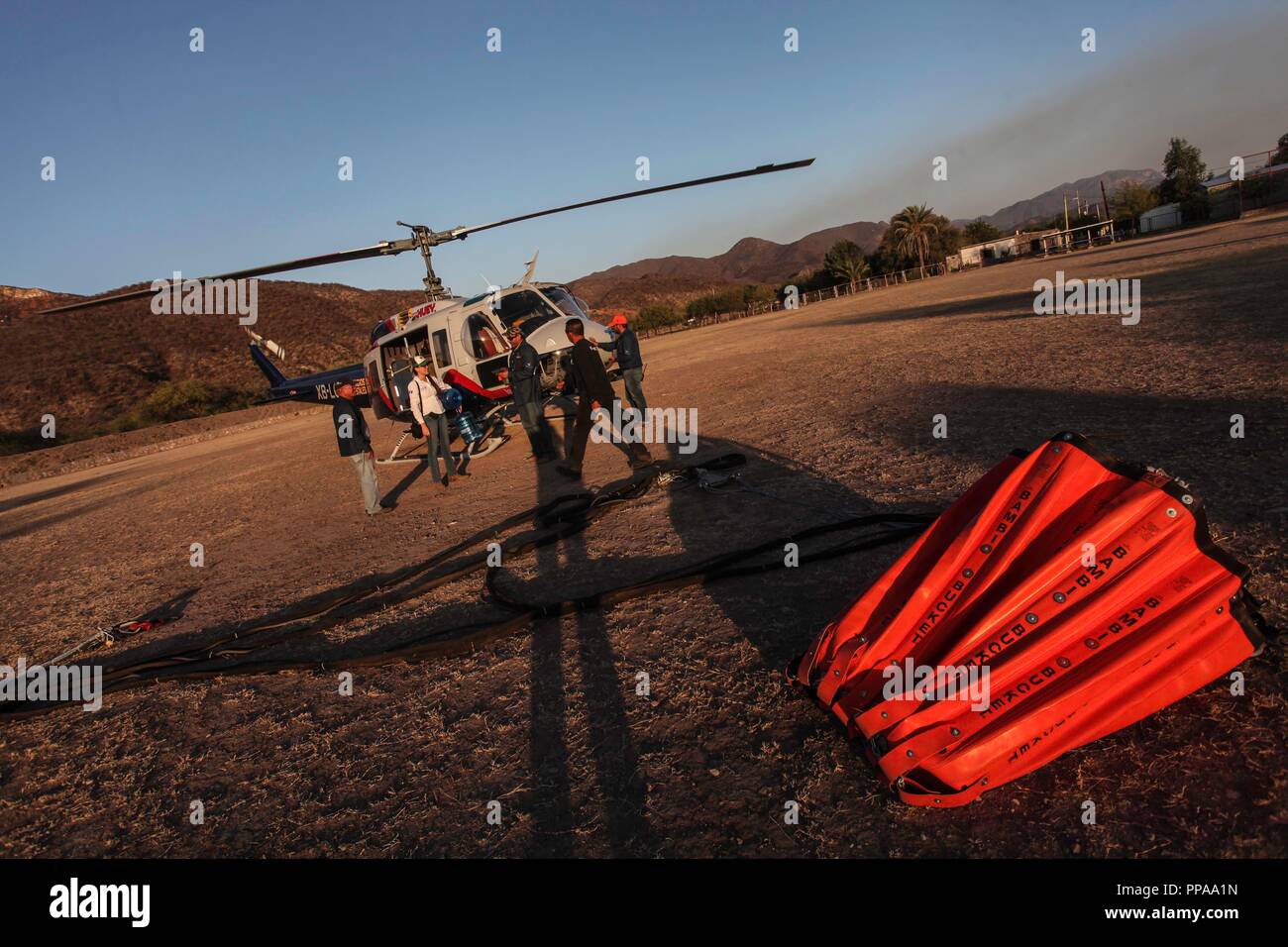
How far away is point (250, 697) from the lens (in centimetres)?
435

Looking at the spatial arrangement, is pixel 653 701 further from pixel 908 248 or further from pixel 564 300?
pixel 908 248

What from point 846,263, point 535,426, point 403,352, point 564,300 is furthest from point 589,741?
point 846,263

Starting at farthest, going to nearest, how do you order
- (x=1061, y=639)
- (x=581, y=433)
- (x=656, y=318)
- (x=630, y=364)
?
(x=656, y=318), (x=630, y=364), (x=581, y=433), (x=1061, y=639)

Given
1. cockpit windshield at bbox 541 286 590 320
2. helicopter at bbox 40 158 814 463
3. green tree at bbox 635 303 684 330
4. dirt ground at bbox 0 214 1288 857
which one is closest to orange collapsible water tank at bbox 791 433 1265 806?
dirt ground at bbox 0 214 1288 857

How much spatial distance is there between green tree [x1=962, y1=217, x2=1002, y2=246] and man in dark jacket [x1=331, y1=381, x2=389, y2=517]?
9833 cm

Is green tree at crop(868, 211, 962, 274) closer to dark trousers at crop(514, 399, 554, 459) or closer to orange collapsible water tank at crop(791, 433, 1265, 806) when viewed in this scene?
dark trousers at crop(514, 399, 554, 459)

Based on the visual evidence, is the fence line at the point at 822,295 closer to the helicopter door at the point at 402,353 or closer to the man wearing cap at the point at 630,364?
the helicopter door at the point at 402,353

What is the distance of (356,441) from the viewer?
8.59 meters

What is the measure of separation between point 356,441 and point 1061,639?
8291 millimetres

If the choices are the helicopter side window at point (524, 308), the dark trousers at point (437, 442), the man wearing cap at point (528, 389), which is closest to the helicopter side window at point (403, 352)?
the helicopter side window at point (524, 308)

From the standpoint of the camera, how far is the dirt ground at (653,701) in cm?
242

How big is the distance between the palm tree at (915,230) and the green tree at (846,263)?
4.78m

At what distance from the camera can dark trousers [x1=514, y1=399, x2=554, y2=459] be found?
10180 mm
